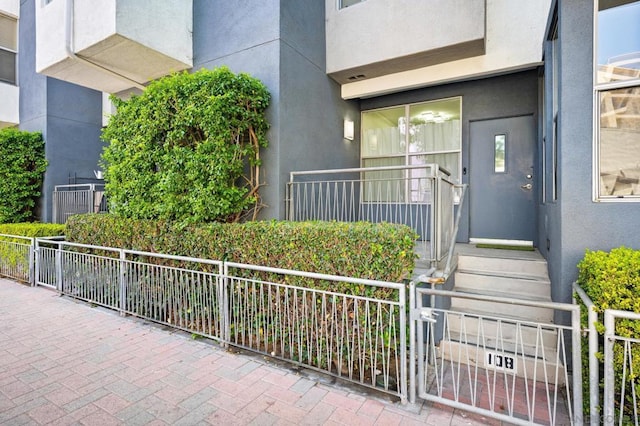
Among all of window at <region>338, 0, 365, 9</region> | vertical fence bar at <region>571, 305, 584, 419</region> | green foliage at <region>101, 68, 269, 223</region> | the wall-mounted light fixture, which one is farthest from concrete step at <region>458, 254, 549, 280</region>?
window at <region>338, 0, 365, 9</region>

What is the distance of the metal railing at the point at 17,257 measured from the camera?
6.27m

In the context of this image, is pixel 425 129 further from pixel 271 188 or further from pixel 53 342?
pixel 53 342

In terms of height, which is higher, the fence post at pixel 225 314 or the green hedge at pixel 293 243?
the green hedge at pixel 293 243

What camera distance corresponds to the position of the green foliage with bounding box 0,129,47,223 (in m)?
7.93

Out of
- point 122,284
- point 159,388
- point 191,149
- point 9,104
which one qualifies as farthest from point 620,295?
point 9,104

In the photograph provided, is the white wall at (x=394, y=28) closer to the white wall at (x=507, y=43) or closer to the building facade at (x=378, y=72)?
the building facade at (x=378, y=72)

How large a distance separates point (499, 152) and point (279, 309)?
4985mm

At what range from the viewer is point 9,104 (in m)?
8.95

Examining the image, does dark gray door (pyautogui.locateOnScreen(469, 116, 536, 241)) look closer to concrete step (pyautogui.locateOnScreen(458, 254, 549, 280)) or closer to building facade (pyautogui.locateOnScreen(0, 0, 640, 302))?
building facade (pyautogui.locateOnScreen(0, 0, 640, 302))

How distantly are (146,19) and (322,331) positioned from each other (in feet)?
17.9

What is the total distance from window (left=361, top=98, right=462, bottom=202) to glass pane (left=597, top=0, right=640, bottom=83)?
11.1ft

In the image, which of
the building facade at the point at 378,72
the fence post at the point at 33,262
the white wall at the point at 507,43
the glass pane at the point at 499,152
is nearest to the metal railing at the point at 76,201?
the fence post at the point at 33,262

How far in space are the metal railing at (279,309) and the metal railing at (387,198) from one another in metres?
1.27

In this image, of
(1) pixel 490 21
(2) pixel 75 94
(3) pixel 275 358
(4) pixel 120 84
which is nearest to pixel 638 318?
(3) pixel 275 358
